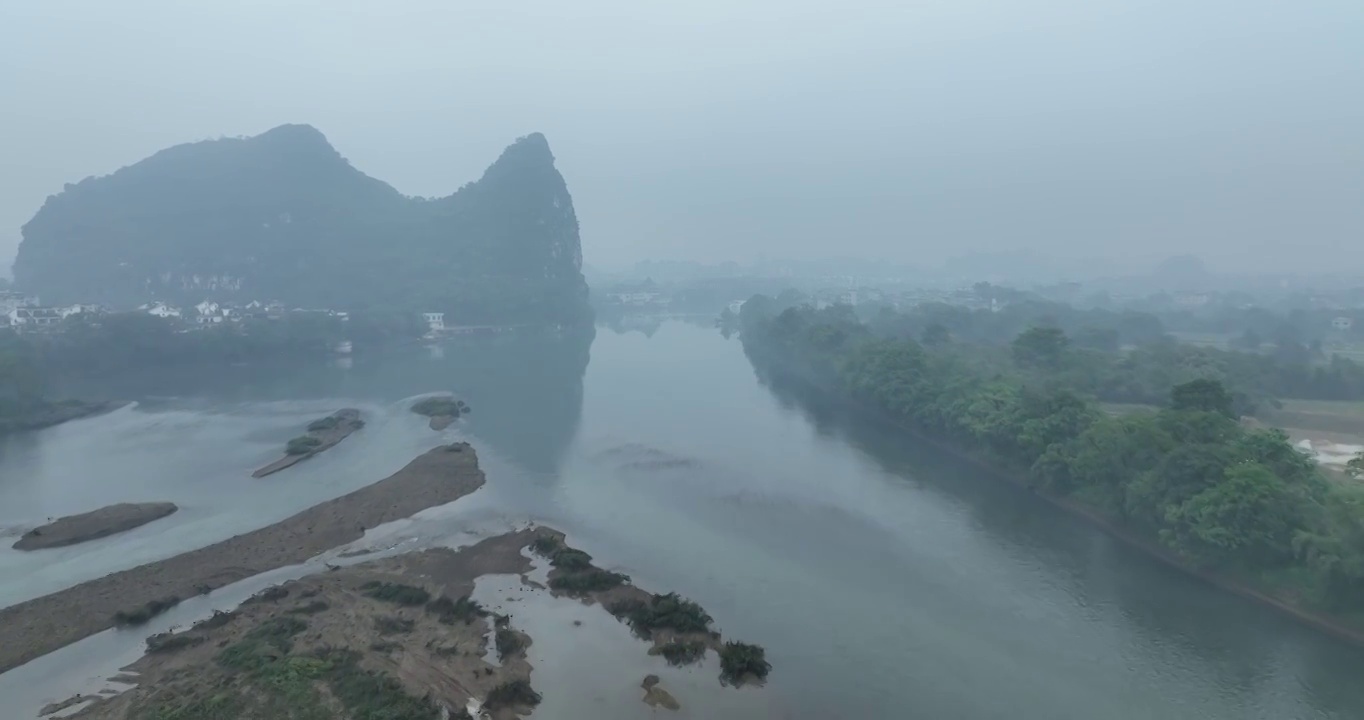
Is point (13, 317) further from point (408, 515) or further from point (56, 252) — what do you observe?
point (408, 515)

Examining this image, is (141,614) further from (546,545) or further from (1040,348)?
(1040,348)

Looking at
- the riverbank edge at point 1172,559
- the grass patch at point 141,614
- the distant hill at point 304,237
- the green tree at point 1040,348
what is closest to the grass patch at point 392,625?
the grass patch at point 141,614

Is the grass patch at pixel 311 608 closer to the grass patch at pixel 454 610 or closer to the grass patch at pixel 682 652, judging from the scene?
the grass patch at pixel 454 610

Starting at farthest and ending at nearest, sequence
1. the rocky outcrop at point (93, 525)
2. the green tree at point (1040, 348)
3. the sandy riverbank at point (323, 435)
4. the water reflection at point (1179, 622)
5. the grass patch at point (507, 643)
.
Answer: the green tree at point (1040, 348) → the sandy riverbank at point (323, 435) → the rocky outcrop at point (93, 525) → the grass patch at point (507, 643) → the water reflection at point (1179, 622)

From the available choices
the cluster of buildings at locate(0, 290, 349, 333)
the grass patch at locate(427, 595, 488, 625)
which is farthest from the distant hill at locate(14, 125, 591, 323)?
the grass patch at locate(427, 595, 488, 625)

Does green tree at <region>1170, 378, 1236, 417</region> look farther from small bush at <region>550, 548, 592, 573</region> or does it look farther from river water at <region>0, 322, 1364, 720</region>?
small bush at <region>550, 548, 592, 573</region>

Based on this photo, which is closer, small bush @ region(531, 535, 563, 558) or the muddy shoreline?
the muddy shoreline
